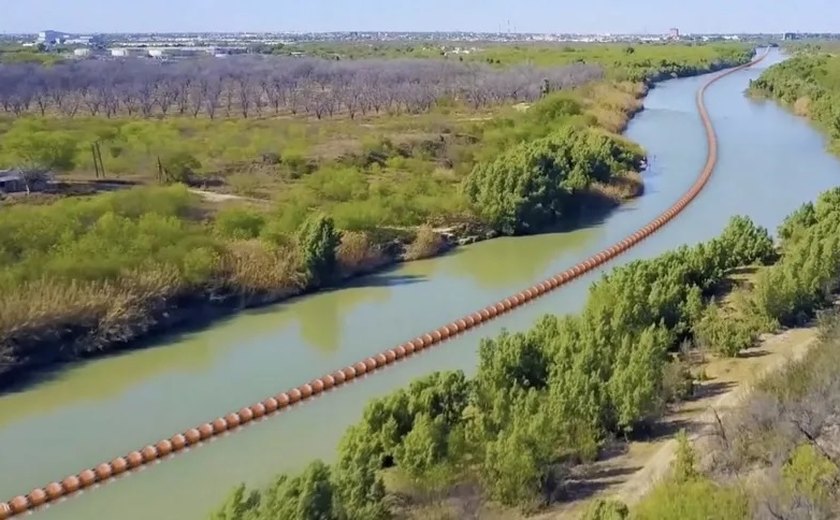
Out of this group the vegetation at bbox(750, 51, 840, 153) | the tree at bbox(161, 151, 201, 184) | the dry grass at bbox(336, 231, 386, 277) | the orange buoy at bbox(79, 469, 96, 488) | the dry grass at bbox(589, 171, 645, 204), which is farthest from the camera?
the vegetation at bbox(750, 51, 840, 153)

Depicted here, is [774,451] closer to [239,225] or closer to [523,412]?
[523,412]

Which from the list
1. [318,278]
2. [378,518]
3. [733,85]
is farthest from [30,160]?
[733,85]

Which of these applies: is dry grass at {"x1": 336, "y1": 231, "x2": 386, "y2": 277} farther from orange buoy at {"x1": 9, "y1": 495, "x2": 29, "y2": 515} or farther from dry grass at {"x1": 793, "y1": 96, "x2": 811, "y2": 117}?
dry grass at {"x1": 793, "y1": 96, "x2": 811, "y2": 117}

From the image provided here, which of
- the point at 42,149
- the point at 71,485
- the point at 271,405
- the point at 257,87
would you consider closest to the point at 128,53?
the point at 257,87

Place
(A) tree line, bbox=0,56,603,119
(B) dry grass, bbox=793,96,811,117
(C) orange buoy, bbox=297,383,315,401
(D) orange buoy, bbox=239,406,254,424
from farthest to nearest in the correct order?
(A) tree line, bbox=0,56,603,119
(B) dry grass, bbox=793,96,811,117
(C) orange buoy, bbox=297,383,315,401
(D) orange buoy, bbox=239,406,254,424

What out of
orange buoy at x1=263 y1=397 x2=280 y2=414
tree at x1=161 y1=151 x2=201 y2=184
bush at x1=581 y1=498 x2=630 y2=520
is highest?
bush at x1=581 y1=498 x2=630 y2=520

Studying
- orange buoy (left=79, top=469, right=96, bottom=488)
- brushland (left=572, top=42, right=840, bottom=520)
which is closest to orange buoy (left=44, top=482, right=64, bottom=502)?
orange buoy (left=79, top=469, right=96, bottom=488)

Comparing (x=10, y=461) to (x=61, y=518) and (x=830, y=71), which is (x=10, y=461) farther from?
(x=830, y=71)
